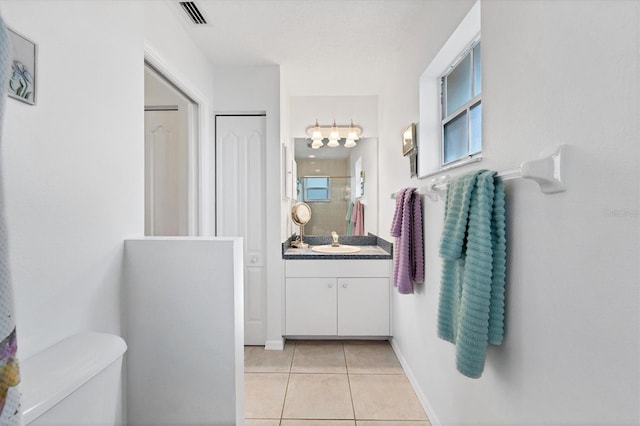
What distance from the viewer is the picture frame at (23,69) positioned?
2.76ft

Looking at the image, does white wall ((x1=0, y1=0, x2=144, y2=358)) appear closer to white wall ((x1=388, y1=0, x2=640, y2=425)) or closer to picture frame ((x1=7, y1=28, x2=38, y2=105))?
picture frame ((x1=7, y1=28, x2=38, y2=105))

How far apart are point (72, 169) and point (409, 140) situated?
1741 millimetres

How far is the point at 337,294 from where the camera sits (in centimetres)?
276

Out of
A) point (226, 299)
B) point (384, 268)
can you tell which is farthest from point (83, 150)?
point (384, 268)

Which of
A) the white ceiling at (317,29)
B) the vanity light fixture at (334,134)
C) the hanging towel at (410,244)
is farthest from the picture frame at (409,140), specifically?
the vanity light fixture at (334,134)

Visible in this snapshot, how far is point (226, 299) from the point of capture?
4.45 feet

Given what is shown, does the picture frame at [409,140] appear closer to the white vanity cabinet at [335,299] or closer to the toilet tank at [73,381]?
the white vanity cabinet at [335,299]

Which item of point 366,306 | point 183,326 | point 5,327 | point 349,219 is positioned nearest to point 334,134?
point 349,219

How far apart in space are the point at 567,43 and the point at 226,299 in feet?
4.63

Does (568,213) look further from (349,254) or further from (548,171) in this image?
(349,254)

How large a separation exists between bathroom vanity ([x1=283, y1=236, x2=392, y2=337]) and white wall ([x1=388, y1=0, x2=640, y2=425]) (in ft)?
5.00

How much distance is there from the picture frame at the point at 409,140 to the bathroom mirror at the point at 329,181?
3.66 feet

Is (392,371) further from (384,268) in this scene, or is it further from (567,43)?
(567,43)

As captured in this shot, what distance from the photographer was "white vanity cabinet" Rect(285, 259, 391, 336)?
2.75 meters
